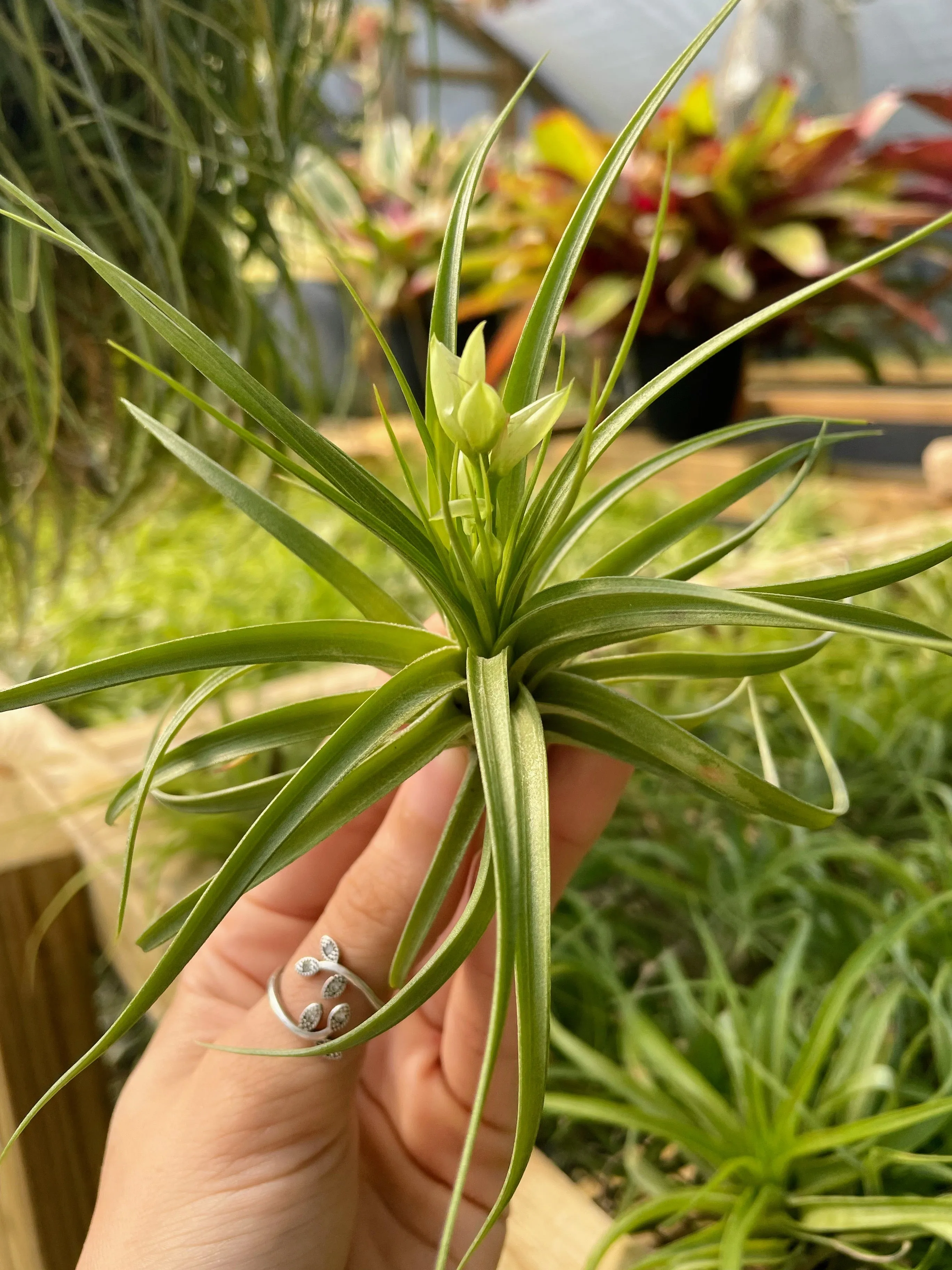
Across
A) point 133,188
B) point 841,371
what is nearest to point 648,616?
point 133,188

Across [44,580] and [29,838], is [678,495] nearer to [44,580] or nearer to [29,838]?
[44,580]

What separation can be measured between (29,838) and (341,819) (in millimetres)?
489

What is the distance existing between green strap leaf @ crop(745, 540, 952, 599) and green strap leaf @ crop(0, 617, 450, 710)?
115 millimetres

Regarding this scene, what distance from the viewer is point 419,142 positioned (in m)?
2.51

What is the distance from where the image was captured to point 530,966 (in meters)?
0.25

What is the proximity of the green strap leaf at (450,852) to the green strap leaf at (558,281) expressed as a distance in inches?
5.2

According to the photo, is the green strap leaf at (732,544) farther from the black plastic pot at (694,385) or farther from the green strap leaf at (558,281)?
the black plastic pot at (694,385)

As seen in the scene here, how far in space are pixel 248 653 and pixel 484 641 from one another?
0.08 m

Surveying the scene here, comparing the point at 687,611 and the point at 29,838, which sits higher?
the point at 687,611

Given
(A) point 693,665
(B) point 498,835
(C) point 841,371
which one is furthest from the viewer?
(C) point 841,371

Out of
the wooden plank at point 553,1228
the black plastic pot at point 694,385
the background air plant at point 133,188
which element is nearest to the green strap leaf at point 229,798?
the wooden plank at point 553,1228

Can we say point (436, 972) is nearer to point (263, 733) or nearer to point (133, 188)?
point (263, 733)

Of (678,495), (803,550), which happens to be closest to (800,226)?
(678,495)

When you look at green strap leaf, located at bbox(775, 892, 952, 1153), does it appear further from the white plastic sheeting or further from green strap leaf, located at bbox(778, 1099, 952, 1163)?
the white plastic sheeting
